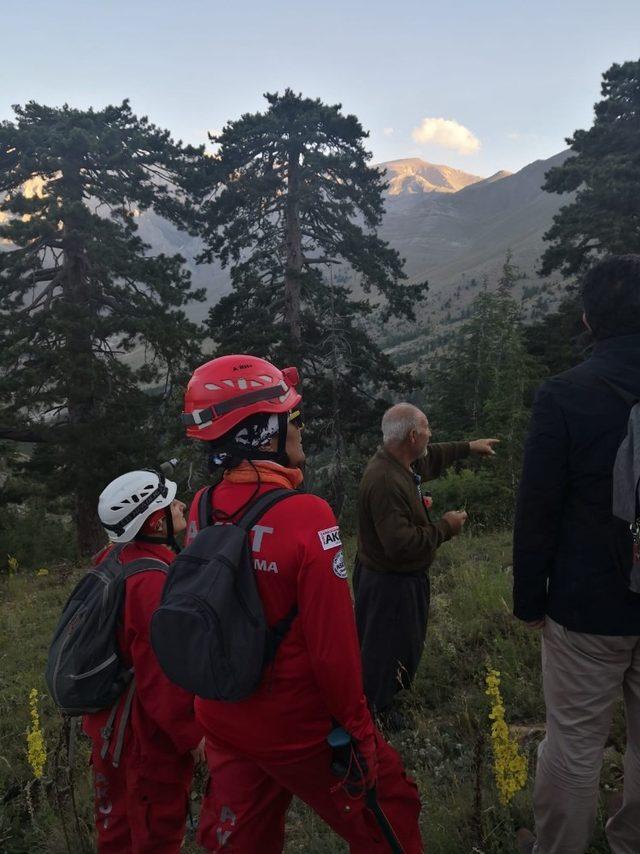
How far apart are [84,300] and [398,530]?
14770 millimetres

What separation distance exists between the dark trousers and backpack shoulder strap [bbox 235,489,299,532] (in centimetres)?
209

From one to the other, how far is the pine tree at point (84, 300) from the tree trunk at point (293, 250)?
2834mm

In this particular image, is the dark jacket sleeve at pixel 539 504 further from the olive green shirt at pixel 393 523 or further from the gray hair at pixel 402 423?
the gray hair at pixel 402 423

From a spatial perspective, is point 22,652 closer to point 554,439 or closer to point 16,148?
point 554,439

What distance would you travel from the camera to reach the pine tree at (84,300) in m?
14.3

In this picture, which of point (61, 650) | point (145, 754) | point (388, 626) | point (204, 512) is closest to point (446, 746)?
point (388, 626)

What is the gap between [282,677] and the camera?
1952mm

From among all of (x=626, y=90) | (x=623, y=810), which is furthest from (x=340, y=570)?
(x=626, y=90)

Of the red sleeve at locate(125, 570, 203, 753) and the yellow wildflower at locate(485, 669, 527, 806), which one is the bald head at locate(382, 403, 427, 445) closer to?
the yellow wildflower at locate(485, 669, 527, 806)

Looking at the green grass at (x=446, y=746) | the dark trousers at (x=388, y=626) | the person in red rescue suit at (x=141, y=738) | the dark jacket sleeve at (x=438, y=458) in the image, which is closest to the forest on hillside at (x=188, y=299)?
the green grass at (x=446, y=746)

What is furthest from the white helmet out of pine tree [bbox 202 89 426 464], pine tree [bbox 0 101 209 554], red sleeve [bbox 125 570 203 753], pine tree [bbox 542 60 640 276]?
pine tree [bbox 542 60 640 276]

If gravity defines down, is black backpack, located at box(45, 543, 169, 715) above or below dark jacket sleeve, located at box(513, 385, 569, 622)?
below

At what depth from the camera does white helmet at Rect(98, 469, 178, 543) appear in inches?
109

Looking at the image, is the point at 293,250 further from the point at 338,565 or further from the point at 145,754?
the point at 338,565
